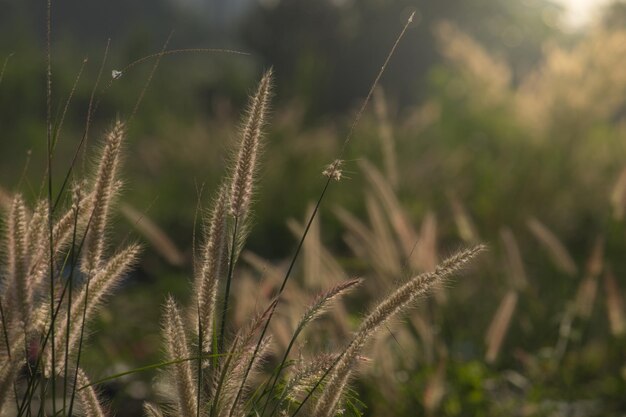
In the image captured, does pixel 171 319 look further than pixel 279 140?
No

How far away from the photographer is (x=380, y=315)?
4.40 ft

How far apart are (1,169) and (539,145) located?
18.2ft

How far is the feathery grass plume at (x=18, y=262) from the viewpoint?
4.49 feet

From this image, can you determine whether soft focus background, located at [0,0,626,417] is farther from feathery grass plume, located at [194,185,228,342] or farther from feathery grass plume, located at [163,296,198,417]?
feathery grass plume, located at [163,296,198,417]

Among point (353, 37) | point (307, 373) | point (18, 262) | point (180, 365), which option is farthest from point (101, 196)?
point (353, 37)

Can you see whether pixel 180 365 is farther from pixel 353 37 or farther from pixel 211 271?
pixel 353 37

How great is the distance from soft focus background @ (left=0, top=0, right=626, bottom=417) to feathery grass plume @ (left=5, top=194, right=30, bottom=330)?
8.1 inches

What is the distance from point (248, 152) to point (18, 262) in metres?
0.38

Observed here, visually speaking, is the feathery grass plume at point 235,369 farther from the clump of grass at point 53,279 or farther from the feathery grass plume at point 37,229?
the feathery grass plume at point 37,229

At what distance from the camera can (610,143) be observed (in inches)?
291

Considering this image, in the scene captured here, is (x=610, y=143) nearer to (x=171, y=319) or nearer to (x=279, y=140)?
(x=279, y=140)

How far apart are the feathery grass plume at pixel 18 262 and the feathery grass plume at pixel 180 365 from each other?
22 cm

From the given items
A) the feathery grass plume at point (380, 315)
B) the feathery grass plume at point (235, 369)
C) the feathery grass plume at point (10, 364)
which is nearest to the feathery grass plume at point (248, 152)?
the feathery grass plume at point (235, 369)

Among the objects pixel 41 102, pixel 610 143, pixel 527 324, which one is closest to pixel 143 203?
pixel 610 143
